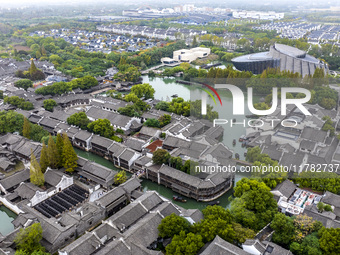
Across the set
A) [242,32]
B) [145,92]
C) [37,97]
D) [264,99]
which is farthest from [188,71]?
[242,32]

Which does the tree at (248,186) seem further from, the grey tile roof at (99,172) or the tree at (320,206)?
the grey tile roof at (99,172)

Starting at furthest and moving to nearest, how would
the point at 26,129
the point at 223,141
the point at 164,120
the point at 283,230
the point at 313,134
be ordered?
1. the point at 164,120
2. the point at 223,141
3. the point at 26,129
4. the point at 313,134
5. the point at 283,230

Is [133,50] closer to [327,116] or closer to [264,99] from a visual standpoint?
[264,99]

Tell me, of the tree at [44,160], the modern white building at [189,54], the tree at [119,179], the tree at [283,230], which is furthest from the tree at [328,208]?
the modern white building at [189,54]

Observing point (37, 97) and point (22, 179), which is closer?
point (22, 179)

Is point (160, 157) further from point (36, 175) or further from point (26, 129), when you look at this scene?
point (26, 129)

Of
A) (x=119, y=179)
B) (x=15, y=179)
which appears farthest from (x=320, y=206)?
(x=15, y=179)

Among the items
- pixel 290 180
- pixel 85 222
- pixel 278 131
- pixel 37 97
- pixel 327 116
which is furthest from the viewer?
pixel 37 97
